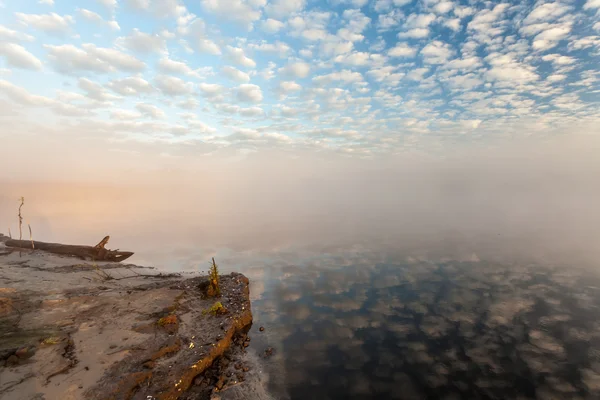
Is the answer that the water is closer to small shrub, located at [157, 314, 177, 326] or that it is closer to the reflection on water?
the reflection on water

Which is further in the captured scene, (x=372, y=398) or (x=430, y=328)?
(x=430, y=328)

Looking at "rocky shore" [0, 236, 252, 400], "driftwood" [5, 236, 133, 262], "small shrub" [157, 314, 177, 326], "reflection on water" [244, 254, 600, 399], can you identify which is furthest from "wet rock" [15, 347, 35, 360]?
"driftwood" [5, 236, 133, 262]

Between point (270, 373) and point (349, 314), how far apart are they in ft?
31.1

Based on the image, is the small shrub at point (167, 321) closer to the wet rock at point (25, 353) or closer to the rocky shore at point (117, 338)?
the rocky shore at point (117, 338)

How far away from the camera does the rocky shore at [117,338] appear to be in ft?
39.5

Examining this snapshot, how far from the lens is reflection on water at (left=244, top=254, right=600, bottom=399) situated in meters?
14.4

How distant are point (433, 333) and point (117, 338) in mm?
22504

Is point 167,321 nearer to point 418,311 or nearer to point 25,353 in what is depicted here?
point 25,353

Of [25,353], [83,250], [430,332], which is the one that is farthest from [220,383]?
[83,250]

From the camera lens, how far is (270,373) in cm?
1542

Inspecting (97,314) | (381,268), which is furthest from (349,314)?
(97,314)

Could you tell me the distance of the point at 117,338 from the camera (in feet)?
50.6

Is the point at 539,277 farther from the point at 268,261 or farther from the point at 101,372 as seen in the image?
the point at 101,372

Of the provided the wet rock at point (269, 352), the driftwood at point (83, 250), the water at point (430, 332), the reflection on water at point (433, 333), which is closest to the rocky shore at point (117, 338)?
the wet rock at point (269, 352)
